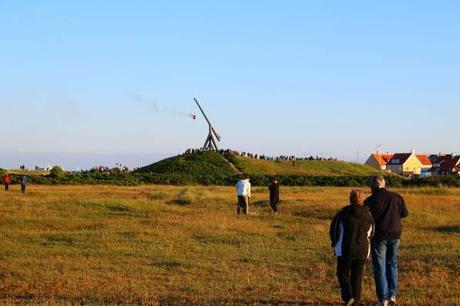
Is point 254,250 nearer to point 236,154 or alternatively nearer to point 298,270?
point 298,270

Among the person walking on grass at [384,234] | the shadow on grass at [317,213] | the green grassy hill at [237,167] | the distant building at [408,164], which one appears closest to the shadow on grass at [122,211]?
the shadow on grass at [317,213]

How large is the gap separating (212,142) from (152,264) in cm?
7074

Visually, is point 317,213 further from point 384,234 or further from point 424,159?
point 424,159

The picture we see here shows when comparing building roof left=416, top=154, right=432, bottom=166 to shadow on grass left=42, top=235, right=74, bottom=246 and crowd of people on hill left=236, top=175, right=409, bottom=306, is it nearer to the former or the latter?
shadow on grass left=42, top=235, right=74, bottom=246

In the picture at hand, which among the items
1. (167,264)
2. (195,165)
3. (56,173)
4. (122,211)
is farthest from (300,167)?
(167,264)

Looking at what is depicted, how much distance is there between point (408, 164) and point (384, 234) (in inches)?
4740

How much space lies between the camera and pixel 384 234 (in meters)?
10.0

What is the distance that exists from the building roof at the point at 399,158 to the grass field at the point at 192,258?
10197cm

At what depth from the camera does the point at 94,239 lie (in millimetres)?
18516

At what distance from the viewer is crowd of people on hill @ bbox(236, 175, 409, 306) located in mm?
9516

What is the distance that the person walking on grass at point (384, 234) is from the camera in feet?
32.9

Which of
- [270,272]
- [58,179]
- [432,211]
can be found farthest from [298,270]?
[58,179]

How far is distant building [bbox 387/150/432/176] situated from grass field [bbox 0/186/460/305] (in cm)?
10128

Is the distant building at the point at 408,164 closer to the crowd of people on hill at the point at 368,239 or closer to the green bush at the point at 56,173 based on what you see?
the green bush at the point at 56,173
